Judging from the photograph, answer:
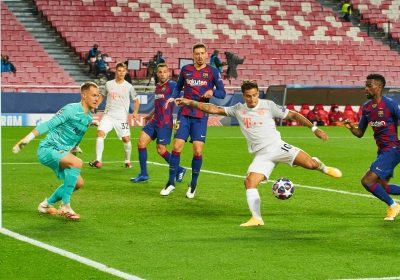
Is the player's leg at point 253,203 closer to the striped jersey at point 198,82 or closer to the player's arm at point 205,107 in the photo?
the player's arm at point 205,107

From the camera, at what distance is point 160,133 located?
1363cm

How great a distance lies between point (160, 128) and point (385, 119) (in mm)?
4807

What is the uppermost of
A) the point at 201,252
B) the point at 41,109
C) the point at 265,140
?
the point at 265,140

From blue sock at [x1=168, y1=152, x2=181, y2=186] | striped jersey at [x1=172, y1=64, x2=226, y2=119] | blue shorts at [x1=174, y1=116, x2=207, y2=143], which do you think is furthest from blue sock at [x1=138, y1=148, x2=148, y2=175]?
striped jersey at [x1=172, y1=64, x2=226, y2=119]

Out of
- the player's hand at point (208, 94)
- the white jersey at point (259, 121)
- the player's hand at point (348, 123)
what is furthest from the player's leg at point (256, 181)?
the player's hand at point (208, 94)

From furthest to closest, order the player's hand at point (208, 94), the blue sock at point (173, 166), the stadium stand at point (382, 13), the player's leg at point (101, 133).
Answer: the stadium stand at point (382, 13), the player's leg at point (101, 133), the blue sock at point (173, 166), the player's hand at point (208, 94)

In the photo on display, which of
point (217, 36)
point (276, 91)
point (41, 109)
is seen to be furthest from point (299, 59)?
point (41, 109)

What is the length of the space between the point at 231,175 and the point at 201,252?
7.30 meters

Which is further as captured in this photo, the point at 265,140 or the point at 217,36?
the point at 217,36

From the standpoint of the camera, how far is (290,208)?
10750 mm

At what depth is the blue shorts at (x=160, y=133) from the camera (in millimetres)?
13555

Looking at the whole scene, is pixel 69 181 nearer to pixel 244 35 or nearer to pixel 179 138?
pixel 179 138

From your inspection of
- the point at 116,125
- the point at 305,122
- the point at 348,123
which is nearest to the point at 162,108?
the point at 116,125

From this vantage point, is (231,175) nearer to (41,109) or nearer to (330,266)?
(330,266)
